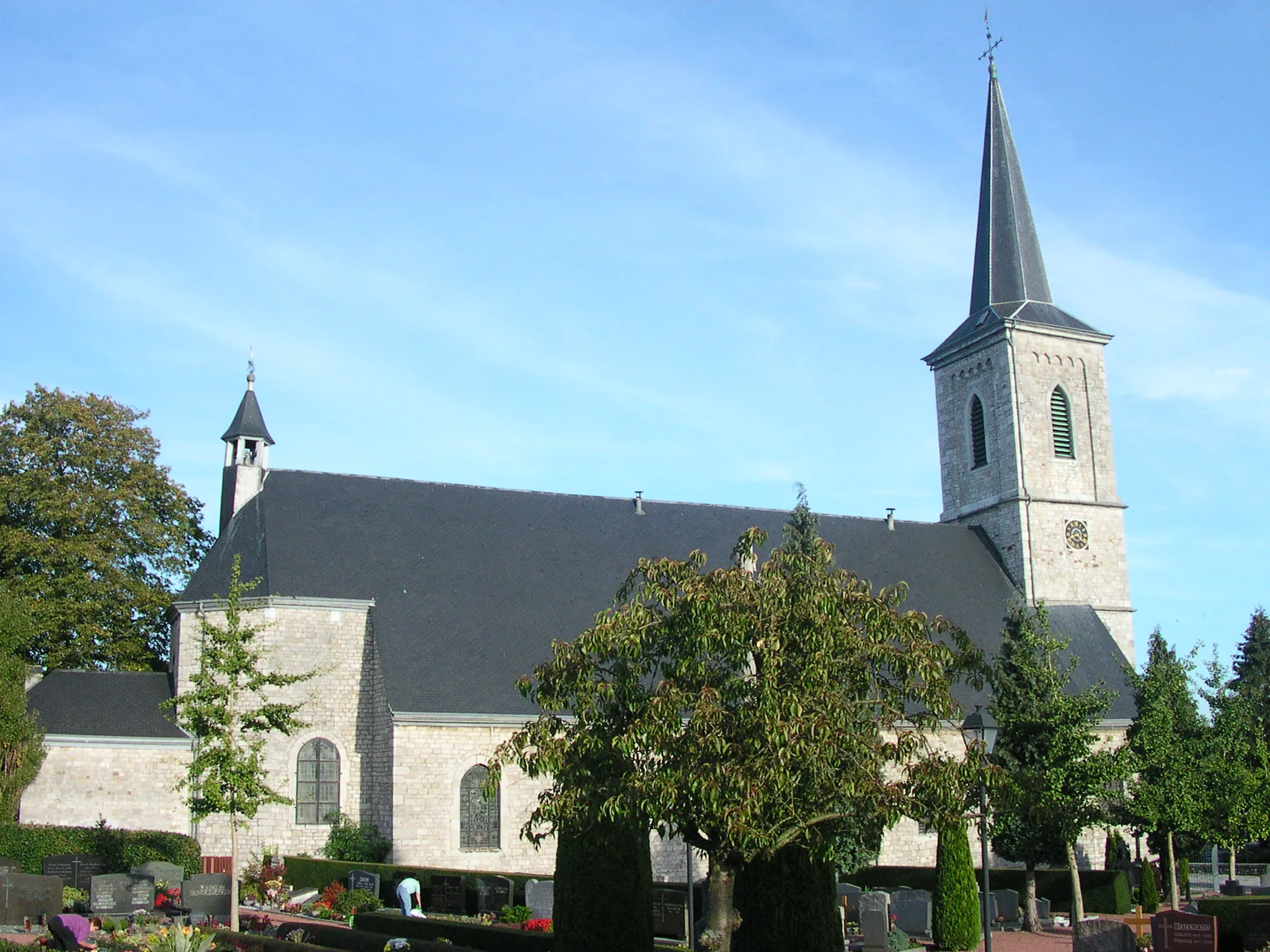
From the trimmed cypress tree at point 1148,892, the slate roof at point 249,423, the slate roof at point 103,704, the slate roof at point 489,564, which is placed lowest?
the trimmed cypress tree at point 1148,892

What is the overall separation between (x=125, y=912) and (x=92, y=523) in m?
16.6

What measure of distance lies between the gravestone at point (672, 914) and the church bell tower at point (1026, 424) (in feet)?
63.3

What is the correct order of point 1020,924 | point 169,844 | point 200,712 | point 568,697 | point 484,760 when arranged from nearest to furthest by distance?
point 568,697
point 200,712
point 1020,924
point 169,844
point 484,760

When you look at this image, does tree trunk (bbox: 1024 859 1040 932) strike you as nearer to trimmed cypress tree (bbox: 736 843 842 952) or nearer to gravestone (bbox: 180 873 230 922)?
trimmed cypress tree (bbox: 736 843 842 952)

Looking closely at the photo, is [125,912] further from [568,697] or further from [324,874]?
[568,697]

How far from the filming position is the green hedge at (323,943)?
14828 mm

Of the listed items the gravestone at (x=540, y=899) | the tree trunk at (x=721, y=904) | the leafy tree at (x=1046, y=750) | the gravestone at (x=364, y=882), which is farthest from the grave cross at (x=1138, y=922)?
the gravestone at (x=364, y=882)

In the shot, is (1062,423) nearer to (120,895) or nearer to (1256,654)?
(1256,654)

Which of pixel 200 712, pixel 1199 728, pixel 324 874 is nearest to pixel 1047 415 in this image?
pixel 1199 728

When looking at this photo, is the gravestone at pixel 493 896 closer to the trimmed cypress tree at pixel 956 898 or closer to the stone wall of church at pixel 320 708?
the stone wall of church at pixel 320 708

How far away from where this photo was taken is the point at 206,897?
20.8 m

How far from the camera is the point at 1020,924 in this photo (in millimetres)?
24062

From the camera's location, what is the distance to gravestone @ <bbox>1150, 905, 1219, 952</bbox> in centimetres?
1658

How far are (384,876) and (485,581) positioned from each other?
364 inches
